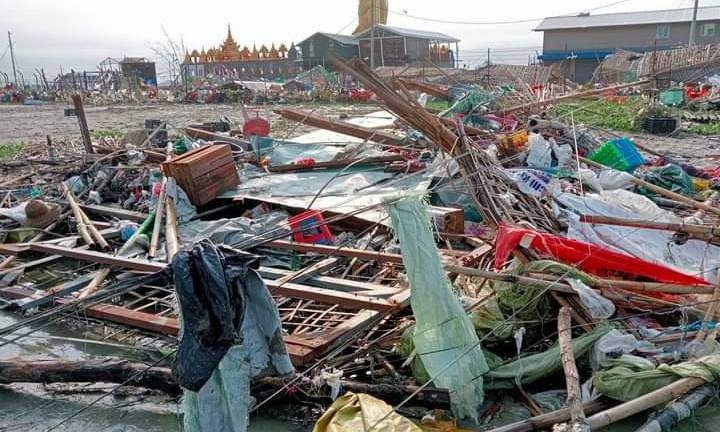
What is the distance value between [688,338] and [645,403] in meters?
1.08

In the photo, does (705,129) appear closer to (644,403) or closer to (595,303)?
(595,303)

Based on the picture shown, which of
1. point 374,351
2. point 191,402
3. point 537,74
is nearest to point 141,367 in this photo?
point 191,402

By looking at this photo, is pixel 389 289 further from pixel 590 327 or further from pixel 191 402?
pixel 191 402

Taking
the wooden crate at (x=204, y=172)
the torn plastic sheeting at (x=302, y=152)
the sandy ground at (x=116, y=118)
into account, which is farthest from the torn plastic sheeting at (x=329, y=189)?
the sandy ground at (x=116, y=118)

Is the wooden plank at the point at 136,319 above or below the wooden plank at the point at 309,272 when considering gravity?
below

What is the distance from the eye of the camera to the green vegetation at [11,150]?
51.7 ft

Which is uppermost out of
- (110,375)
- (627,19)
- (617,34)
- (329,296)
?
(627,19)

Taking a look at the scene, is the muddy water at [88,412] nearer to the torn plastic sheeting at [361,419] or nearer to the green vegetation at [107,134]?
the torn plastic sheeting at [361,419]

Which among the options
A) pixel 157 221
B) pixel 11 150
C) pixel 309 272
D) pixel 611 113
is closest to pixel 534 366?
pixel 309 272

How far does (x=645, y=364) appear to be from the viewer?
4.07 meters

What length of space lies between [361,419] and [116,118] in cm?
2651

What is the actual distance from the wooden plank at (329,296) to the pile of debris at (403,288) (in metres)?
0.02

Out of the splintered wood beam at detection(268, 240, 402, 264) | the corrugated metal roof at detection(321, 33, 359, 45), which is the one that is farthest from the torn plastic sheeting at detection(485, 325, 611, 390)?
the corrugated metal roof at detection(321, 33, 359, 45)

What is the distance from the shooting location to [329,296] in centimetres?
546
